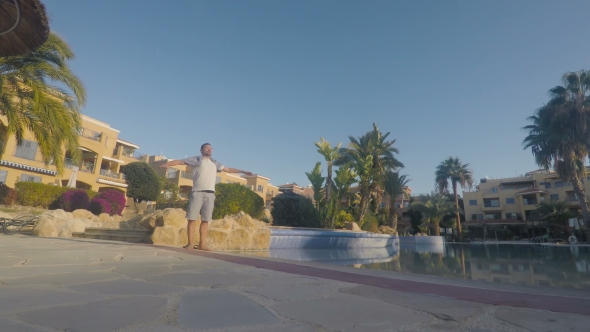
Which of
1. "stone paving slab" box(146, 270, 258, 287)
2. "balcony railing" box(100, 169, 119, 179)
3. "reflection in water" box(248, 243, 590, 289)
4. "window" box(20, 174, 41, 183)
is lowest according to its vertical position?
"reflection in water" box(248, 243, 590, 289)

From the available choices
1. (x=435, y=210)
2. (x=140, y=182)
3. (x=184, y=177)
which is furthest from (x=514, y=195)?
(x=140, y=182)

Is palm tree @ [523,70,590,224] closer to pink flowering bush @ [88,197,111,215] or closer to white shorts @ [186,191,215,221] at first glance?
white shorts @ [186,191,215,221]

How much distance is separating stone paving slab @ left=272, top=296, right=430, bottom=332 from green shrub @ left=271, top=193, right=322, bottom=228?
43.8ft

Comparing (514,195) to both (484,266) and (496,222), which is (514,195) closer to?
(496,222)

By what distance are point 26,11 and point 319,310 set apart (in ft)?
10.7

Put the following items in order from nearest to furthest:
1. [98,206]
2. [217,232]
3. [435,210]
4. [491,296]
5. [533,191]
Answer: [491,296]
[217,232]
[98,206]
[435,210]
[533,191]

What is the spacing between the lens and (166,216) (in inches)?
275

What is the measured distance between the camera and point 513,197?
44281mm

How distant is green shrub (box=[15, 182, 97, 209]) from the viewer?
57.1 feet

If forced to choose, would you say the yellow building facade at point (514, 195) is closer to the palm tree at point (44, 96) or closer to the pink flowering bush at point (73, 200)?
the pink flowering bush at point (73, 200)

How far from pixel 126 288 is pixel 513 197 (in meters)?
53.0

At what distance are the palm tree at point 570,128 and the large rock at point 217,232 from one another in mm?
25995

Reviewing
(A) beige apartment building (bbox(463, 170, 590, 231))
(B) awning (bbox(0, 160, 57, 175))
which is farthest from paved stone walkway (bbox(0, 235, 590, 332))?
(A) beige apartment building (bbox(463, 170, 590, 231))

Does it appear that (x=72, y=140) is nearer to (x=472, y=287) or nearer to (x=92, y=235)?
(x=92, y=235)
